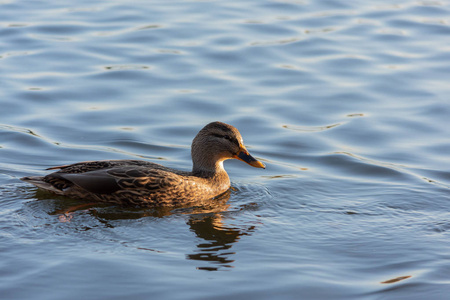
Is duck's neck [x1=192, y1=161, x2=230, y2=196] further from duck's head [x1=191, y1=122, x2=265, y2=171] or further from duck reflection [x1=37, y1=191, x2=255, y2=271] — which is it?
duck reflection [x1=37, y1=191, x2=255, y2=271]

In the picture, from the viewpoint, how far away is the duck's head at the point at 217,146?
9328 mm

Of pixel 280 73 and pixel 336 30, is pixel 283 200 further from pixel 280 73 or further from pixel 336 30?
pixel 336 30

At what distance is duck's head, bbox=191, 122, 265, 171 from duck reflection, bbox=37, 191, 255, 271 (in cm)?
62

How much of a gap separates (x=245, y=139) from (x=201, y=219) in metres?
2.97

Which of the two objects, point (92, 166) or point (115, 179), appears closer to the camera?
point (115, 179)

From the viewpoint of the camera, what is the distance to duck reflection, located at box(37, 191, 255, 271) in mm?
7250

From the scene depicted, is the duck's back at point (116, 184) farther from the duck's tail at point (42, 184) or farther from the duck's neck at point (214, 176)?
the duck's neck at point (214, 176)

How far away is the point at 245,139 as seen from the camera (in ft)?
36.2

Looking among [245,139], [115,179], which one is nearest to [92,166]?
[115,179]

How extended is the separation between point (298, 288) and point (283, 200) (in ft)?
8.12

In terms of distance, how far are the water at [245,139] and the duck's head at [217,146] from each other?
440mm

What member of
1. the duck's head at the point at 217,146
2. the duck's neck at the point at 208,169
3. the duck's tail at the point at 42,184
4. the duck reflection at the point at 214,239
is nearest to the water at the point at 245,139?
the duck reflection at the point at 214,239

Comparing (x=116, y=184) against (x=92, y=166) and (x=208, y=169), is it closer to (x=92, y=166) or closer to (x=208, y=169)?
(x=92, y=166)

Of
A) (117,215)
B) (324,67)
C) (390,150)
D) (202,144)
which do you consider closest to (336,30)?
(324,67)
